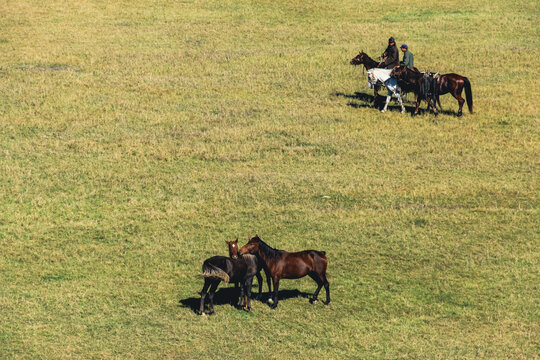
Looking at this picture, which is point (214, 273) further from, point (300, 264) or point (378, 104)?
point (378, 104)

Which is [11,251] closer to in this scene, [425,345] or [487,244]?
[425,345]

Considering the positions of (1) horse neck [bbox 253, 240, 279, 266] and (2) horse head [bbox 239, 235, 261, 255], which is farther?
(1) horse neck [bbox 253, 240, 279, 266]

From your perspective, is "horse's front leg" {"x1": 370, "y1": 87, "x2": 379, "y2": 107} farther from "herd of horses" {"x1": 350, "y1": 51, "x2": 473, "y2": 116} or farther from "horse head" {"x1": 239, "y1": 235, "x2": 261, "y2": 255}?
"horse head" {"x1": 239, "y1": 235, "x2": 261, "y2": 255}

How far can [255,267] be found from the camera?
61.2 ft

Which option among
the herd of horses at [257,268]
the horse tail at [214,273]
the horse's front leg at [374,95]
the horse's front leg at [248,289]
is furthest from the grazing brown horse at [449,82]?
the horse tail at [214,273]

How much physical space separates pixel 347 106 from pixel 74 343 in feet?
66.0

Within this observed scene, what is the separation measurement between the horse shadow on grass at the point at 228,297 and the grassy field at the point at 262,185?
129mm

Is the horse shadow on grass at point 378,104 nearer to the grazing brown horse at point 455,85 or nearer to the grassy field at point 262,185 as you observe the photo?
the grassy field at point 262,185

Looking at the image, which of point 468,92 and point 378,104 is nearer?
point 468,92

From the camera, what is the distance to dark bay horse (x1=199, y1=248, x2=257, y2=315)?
17.9 metres

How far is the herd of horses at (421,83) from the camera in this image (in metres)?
32.9

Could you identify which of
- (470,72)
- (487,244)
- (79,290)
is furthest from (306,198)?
(470,72)

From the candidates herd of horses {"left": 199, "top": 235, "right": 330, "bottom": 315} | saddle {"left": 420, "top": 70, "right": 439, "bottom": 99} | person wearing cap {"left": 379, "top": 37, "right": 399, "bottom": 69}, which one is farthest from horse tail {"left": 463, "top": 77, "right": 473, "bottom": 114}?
herd of horses {"left": 199, "top": 235, "right": 330, "bottom": 315}

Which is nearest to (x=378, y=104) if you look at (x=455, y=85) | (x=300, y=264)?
(x=455, y=85)
